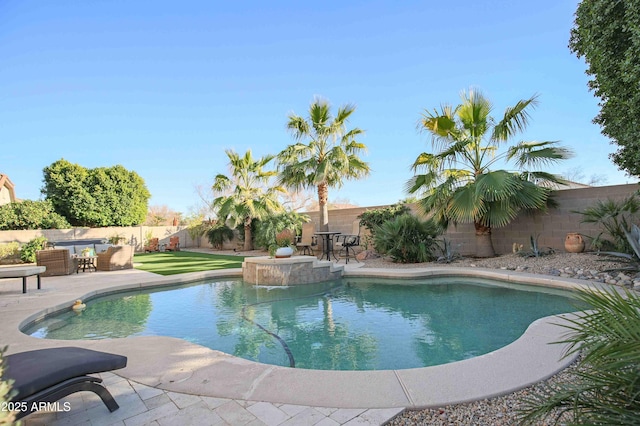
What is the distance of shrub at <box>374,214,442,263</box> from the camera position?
389 inches

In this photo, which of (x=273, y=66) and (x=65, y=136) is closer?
(x=273, y=66)

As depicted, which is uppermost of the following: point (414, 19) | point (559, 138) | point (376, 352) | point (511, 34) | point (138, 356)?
point (414, 19)

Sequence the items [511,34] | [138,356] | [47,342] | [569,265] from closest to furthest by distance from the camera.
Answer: [138,356] → [47,342] → [569,265] → [511,34]

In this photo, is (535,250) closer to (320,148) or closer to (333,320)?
(333,320)

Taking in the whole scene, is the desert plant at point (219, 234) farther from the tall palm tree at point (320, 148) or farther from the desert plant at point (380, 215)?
the desert plant at point (380, 215)

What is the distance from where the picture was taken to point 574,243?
8102 mm

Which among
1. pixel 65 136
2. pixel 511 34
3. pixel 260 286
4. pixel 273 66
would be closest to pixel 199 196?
pixel 65 136

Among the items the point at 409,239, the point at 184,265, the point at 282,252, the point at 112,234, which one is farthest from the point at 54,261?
the point at 409,239

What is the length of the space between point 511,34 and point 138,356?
12564 millimetres

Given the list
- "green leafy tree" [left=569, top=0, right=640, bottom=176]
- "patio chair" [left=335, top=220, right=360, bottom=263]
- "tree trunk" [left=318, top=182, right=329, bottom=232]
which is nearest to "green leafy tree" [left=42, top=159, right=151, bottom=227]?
"tree trunk" [left=318, top=182, right=329, bottom=232]

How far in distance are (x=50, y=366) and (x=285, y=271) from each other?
6052 millimetres

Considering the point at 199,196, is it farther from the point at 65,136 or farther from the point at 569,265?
the point at 569,265

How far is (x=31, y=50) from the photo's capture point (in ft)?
34.4

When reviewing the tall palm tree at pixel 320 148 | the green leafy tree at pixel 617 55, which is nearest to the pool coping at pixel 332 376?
the green leafy tree at pixel 617 55
